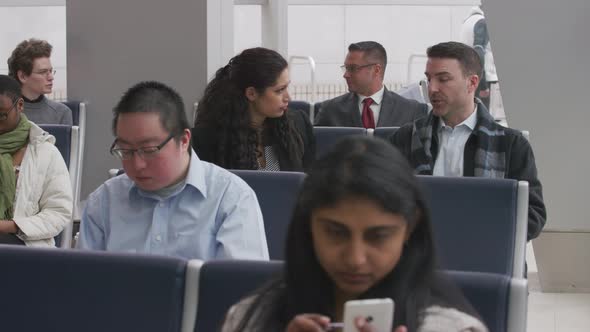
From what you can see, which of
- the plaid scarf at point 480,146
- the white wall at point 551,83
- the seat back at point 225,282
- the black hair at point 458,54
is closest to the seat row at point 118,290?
the seat back at point 225,282

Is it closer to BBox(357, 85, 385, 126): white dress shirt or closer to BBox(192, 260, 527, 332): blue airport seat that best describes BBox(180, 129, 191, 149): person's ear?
BBox(192, 260, 527, 332): blue airport seat

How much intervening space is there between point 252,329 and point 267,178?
183 centimetres

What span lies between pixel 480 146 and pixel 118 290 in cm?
234

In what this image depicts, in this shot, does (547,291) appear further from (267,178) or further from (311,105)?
(267,178)

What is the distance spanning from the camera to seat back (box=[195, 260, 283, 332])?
233 centimetres

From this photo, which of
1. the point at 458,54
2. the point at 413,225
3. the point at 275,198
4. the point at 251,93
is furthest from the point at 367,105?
the point at 413,225

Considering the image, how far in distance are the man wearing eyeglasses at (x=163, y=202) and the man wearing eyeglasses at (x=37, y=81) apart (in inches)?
137

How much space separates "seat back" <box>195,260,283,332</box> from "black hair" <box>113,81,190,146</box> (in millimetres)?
886

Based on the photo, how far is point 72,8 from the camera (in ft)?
22.2

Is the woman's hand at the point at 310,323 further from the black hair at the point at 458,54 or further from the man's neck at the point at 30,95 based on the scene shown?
the man's neck at the point at 30,95

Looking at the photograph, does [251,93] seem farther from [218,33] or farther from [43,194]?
[218,33]

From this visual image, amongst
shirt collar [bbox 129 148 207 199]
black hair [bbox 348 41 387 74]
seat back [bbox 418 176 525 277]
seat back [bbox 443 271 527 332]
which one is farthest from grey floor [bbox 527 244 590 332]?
seat back [bbox 443 271 527 332]

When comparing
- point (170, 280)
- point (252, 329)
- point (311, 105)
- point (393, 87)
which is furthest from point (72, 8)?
point (393, 87)

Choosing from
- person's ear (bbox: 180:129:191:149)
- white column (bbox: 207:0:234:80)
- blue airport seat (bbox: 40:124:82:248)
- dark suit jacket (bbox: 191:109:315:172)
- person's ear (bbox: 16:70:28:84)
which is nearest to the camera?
person's ear (bbox: 180:129:191:149)
